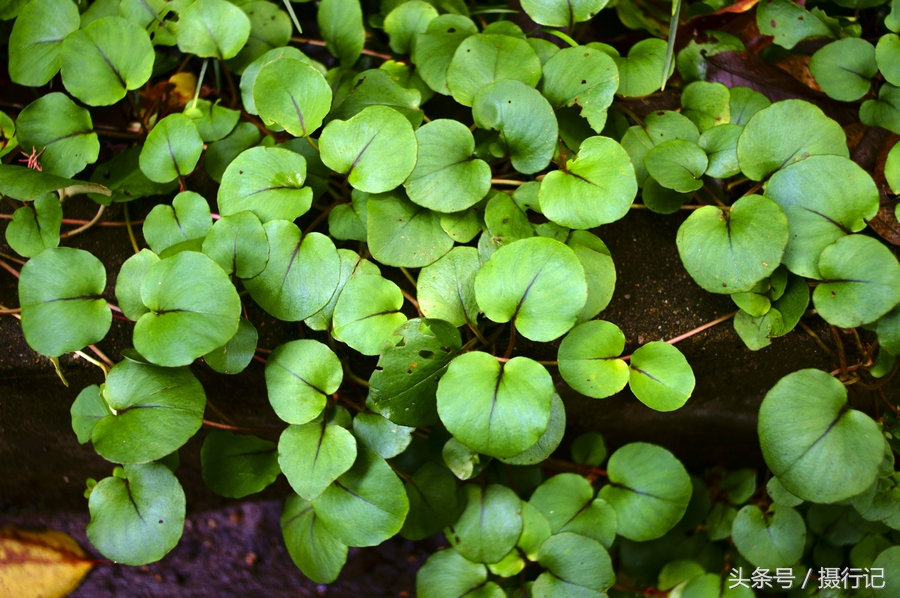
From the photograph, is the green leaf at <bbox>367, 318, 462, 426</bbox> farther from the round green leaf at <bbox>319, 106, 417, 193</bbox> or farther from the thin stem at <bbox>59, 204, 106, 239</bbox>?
the thin stem at <bbox>59, 204, 106, 239</bbox>

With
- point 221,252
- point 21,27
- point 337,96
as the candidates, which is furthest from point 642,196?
point 21,27

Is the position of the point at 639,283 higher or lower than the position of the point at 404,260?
lower

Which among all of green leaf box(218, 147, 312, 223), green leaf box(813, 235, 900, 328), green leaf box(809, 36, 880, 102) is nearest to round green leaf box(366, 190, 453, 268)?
green leaf box(218, 147, 312, 223)

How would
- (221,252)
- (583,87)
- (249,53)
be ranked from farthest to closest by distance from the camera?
(249,53)
(583,87)
(221,252)

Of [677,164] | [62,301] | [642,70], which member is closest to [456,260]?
[677,164]

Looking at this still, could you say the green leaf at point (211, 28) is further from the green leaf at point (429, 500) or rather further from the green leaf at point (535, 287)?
the green leaf at point (429, 500)

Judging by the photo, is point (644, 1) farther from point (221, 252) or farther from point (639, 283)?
point (221, 252)
